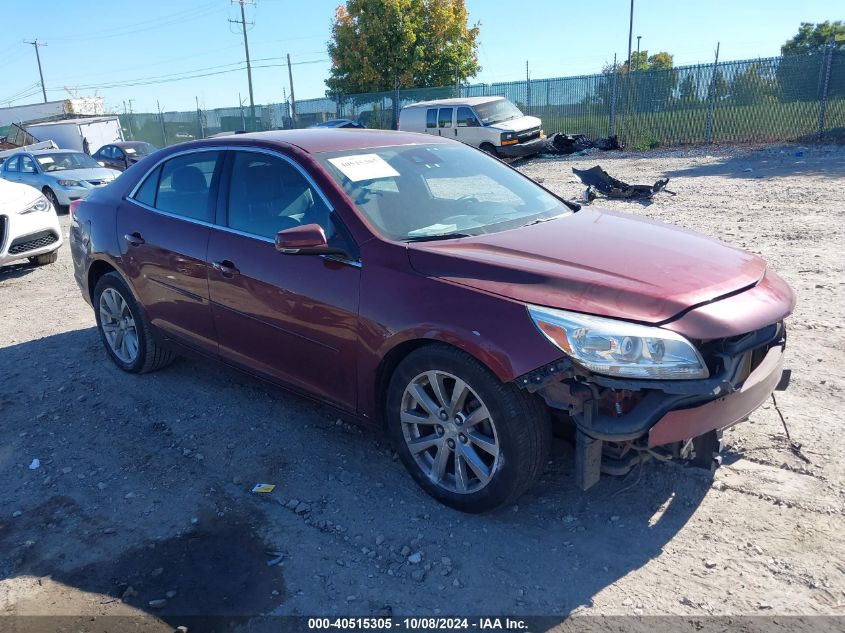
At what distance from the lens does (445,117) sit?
2109cm

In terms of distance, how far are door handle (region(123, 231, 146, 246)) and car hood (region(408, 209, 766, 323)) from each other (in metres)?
2.34

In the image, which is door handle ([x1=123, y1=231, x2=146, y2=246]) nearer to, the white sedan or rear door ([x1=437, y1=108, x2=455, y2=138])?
the white sedan

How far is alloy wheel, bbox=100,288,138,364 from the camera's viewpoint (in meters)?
5.19

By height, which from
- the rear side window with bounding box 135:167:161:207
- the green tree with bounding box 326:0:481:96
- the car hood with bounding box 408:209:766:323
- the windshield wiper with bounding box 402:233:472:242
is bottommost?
the car hood with bounding box 408:209:766:323

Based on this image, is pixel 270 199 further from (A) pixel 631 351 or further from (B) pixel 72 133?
(B) pixel 72 133

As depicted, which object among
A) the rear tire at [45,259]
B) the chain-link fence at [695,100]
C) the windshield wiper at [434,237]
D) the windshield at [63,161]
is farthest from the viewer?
the chain-link fence at [695,100]

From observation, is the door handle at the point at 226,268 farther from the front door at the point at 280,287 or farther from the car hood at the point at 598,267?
the car hood at the point at 598,267

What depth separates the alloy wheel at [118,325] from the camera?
5191 millimetres

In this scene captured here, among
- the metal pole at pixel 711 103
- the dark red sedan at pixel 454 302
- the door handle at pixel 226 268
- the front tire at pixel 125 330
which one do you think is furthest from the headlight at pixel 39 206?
the metal pole at pixel 711 103

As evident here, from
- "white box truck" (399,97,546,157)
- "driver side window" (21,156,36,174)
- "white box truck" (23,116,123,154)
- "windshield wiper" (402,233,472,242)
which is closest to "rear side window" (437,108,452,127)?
"white box truck" (399,97,546,157)

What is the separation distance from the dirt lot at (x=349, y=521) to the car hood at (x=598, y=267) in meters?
1.07

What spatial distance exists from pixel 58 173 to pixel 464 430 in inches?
615

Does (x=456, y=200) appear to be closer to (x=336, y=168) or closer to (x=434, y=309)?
(x=336, y=168)

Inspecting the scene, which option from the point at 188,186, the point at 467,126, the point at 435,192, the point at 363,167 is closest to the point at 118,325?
the point at 188,186
